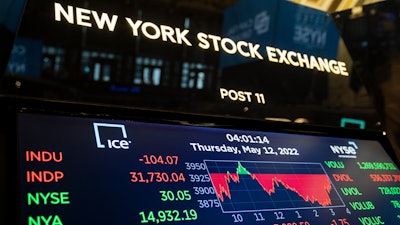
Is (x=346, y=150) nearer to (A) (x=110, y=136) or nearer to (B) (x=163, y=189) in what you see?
(B) (x=163, y=189)

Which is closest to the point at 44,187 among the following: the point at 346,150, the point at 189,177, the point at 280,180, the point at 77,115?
the point at 77,115

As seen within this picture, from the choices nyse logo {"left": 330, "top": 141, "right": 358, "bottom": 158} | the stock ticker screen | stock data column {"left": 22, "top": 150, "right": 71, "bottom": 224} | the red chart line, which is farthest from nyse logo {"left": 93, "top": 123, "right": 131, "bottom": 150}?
nyse logo {"left": 330, "top": 141, "right": 358, "bottom": 158}

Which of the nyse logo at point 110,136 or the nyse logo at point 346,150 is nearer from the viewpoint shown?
the nyse logo at point 110,136

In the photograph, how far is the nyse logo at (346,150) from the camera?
1400 millimetres

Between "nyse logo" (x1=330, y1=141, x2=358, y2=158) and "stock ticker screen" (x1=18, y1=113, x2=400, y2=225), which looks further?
"nyse logo" (x1=330, y1=141, x2=358, y2=158)

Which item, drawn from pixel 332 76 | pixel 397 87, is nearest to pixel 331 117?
pixel 332 76

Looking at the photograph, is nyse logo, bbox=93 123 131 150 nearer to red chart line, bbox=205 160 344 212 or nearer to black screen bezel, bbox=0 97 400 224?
black screen bezel, bbox=0 97 400 224

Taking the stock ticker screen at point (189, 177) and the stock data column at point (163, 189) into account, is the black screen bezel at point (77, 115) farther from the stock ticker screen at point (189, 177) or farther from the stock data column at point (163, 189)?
the stock data column at point (163, 189)

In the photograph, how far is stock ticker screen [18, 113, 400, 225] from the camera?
0.92 m

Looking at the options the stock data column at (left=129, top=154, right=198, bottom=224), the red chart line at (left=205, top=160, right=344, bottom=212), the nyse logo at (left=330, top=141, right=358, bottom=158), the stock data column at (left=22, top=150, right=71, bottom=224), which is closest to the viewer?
the stock data column at (left=22, top=150, right=71, bottom=224)

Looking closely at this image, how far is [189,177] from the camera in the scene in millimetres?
1083

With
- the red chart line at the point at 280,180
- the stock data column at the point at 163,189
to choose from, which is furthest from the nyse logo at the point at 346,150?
the stock data column at the point at 163,189

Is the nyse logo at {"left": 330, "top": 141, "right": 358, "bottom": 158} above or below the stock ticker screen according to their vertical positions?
above

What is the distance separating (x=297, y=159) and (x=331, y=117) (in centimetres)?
29
